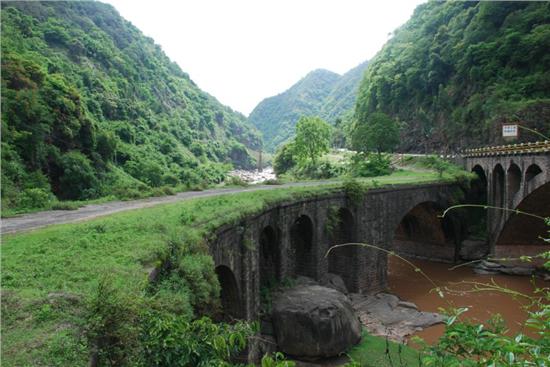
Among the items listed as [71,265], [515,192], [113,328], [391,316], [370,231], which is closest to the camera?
[113,328]

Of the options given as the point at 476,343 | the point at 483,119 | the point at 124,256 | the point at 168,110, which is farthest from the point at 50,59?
the point at 476,343

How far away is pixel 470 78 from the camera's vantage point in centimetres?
5200

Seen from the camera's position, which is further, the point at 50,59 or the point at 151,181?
the point at 50,59

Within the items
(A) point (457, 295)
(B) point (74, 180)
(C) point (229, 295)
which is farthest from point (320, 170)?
(C) point (229, 295)

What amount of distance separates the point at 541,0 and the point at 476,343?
Result: 2213 inches

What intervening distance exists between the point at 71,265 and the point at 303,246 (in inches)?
623

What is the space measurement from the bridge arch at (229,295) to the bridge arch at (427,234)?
24226 millimetres

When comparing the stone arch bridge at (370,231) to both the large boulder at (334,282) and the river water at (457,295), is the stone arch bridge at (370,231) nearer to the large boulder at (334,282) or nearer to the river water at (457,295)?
the large boulder at (334,282)

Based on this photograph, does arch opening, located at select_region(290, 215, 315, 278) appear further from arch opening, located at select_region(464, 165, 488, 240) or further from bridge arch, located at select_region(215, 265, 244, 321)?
arch opening, located at select_region(464, 165, 488, 240)

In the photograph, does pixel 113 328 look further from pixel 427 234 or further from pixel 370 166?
pixel 370 166

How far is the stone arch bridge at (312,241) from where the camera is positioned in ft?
49.4

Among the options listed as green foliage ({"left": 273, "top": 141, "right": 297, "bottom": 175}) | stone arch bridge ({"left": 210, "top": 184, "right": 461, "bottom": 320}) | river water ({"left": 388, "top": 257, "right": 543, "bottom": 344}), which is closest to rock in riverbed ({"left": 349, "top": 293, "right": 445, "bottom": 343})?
river water ({"left": 388, "top": 257, "right": 543, "bottom": 344})

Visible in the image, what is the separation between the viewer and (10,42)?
51344mm

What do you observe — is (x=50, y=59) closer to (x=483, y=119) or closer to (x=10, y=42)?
(x=10, y=42)
